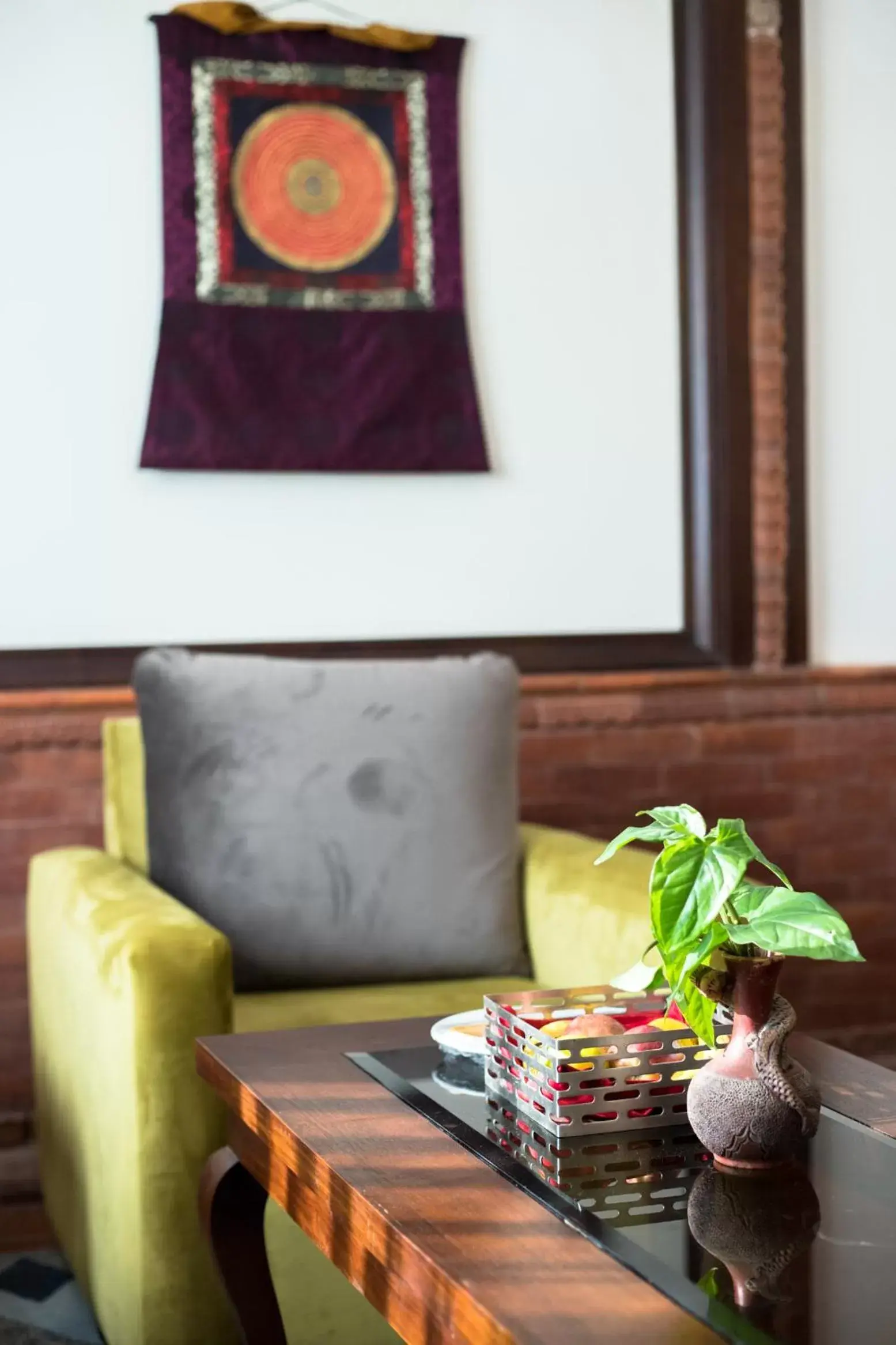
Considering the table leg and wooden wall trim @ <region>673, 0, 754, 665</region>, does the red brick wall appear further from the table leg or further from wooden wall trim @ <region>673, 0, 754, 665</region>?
the table leg

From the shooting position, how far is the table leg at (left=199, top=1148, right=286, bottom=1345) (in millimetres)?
1755

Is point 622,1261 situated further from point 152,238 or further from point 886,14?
point 886,14

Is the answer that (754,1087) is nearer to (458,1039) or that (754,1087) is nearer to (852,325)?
(458,1039)

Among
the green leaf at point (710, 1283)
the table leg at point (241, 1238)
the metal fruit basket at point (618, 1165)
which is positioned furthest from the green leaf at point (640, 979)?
the table leg at point (241, 1238)

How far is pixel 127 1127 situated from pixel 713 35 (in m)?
2.56

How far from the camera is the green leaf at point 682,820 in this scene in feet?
4.33

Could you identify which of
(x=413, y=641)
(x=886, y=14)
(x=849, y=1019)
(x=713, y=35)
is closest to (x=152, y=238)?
(x=413, y=641)

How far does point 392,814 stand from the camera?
8.22 feet

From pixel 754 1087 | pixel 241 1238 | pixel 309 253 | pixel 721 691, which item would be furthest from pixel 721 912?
pixel 309 253

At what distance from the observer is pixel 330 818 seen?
8.13 ft

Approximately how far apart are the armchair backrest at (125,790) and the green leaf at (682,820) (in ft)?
4.77

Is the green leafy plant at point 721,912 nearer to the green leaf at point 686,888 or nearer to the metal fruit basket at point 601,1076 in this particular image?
the green leaf at point 686,888

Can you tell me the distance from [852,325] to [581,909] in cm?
174

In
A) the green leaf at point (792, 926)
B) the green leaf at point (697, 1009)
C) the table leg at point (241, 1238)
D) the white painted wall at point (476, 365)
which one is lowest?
the table leg at point (241, 1238)
